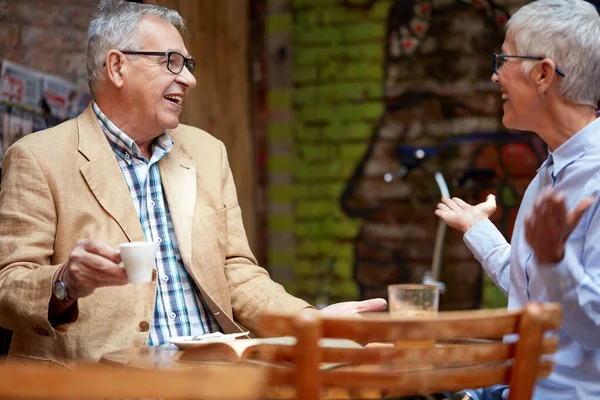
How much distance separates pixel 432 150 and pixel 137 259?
3.03m

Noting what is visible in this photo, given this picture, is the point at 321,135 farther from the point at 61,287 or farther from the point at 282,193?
the point at 61,287

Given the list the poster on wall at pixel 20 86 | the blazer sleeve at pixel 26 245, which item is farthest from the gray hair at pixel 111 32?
the poster on wall at pixel 20 86

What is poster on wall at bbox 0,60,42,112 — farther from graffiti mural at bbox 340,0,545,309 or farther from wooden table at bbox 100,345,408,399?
graffiti mural at bbox 340,0,545,309

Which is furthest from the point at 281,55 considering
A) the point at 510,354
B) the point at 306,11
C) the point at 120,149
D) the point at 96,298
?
the point at 510,354

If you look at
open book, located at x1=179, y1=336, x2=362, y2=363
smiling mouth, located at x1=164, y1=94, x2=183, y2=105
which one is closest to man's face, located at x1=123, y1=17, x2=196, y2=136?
smiling mouth, located at x1=164, y1=94, x2=183, y2=105

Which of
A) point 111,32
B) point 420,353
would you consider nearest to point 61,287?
point 111,32

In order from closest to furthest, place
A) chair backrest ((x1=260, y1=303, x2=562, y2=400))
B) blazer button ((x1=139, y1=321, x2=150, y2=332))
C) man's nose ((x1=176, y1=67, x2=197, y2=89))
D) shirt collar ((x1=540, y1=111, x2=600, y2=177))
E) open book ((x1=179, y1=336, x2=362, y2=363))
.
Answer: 1. chair backrest ((x1=260, y1=303, x2=562, y2=400))
2. open book ((x1=179, y1=336, x2=362, y2=363))
3. shirt collar ((x1=540, y1=111, x2=600, y2=177))
4. blazer button ((x1=139, y1=321, x2=150, y2=332))
5. man's nose ((x1=176, y1=67, x2=197, y2=89))

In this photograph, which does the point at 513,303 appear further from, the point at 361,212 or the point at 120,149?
the point at 361,212

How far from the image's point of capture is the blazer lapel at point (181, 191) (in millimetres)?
2439

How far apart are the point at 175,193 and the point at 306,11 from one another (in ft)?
8.48

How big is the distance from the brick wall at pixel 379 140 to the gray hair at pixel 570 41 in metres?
2.26

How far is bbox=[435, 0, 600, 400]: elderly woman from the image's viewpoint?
1723 mm

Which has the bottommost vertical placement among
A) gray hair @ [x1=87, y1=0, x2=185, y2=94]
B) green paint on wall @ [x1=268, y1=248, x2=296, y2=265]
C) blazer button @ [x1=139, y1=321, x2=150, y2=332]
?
green paint on wall @ [x1=268, y1=248, x2=296, y2=265]

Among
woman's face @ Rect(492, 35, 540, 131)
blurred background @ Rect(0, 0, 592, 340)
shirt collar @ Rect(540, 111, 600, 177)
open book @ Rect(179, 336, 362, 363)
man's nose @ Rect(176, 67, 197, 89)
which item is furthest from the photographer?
blurred background @ Rect(0, 0, 592, 340)
